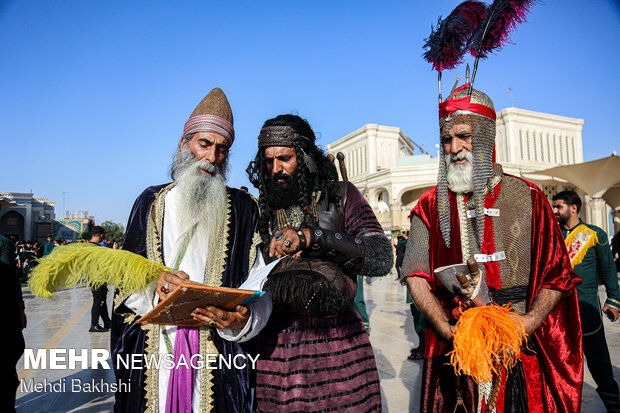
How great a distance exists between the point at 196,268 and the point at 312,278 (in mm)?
696

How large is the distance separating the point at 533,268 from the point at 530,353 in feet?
1.42

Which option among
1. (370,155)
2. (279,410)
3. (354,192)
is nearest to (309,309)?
(279,410)

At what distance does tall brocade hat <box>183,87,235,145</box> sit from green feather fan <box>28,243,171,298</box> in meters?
0.95

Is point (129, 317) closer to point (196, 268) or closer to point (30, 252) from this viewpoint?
point (196, 268)

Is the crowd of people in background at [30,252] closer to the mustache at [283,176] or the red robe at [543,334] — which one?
the mustache at [283,176]

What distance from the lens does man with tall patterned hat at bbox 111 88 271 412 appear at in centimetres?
191

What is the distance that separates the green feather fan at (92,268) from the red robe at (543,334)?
142 cm

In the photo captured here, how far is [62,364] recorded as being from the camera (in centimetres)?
575

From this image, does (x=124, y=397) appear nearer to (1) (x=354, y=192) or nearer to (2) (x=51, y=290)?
(2) (x=51, y=290)

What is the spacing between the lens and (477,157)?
217 cm
